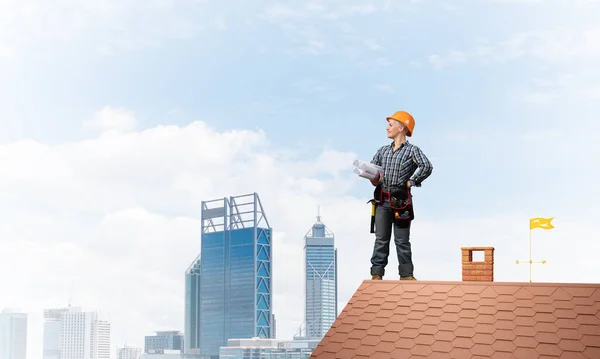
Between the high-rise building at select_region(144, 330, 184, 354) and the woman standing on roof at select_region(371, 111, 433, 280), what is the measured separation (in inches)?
6577

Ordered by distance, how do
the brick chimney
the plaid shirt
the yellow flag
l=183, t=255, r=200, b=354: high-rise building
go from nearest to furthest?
the brick chimney < the yellow flag < the plaid shirt < l=183, t=255, r=200, b=354: high-rise building

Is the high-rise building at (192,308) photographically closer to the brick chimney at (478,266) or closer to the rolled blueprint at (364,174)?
the rolled blueprint at (364,174)

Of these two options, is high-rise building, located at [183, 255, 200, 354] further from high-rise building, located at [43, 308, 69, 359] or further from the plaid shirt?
the plaid shirt

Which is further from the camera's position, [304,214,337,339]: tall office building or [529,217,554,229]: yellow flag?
[304,214,337,339]: tall office building

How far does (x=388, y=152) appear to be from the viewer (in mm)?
11578

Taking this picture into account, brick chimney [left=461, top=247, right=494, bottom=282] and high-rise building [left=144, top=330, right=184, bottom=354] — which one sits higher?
brick chimney [left=461, top=247, right=494, bottom=282]

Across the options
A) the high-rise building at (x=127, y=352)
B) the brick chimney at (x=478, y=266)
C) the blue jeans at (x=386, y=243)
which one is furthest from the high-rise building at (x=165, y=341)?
the brick chimney at (x=478, y=266)

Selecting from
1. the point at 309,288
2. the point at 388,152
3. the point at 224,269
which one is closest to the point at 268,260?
the point at 224,269

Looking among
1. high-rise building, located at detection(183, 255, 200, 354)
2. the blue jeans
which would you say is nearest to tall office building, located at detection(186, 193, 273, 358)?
high-rise building, located at detection(183, 255, 200, 354)

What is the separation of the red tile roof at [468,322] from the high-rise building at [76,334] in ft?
423

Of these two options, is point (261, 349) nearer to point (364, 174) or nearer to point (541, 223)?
point (364, 174)

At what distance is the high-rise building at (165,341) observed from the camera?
573 ft

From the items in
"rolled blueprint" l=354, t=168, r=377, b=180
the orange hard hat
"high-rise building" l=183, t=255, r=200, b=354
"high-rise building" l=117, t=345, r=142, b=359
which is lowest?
"high-rise building" l=117, t=345, r=142, b=359

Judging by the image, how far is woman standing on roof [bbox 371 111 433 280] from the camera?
1130 cm
